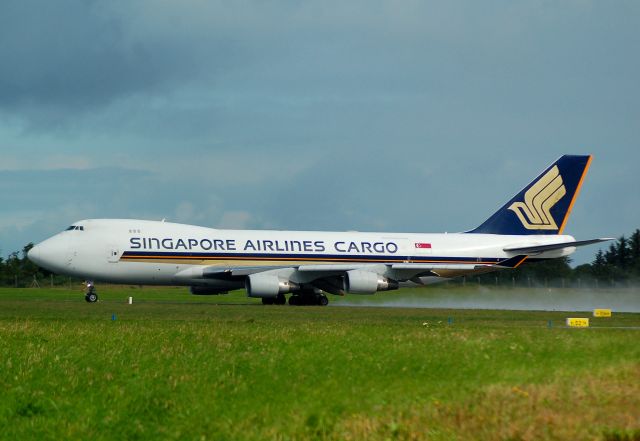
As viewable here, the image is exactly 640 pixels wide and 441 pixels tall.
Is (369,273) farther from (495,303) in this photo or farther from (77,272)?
(77,272)

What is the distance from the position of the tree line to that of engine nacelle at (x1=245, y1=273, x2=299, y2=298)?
25.4m

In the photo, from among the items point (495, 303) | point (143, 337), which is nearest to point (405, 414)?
point (143, 337)

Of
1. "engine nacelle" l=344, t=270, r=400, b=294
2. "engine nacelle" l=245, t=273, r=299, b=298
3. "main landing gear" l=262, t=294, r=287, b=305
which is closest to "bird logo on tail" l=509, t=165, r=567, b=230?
"engine nacelle" l=344, t=270, r=400, b=294

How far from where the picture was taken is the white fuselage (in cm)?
5034

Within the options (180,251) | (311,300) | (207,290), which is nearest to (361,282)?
(311,300)

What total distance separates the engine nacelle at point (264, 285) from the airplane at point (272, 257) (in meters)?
0.05

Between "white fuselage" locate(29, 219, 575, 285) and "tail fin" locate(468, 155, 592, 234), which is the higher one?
"tail fin" locate(468, 155, 592, 234)

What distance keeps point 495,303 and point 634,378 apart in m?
43.3

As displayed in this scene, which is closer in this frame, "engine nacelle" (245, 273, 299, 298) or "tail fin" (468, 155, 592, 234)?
"engine nacelle" (245, 273, 299, 298)

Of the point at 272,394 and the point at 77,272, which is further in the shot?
the point at 77,272

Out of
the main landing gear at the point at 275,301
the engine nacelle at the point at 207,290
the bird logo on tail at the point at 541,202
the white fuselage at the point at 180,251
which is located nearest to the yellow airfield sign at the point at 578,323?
the white fuselage at the point at 180,251

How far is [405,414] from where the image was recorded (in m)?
12.9

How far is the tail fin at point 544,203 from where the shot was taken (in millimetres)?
60550

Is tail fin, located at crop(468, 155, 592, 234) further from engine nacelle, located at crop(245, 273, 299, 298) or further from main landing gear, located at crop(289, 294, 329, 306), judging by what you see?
engine nacelle, located at crop(245, 273, 299, 298)
